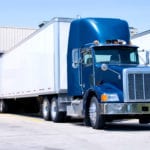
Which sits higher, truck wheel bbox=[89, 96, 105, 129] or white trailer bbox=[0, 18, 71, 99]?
white trailer bbox=[0, 18, 71, 99]

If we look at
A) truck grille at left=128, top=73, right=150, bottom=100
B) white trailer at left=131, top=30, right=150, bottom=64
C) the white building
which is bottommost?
truck grille at left=128, top=73, right=150, bottom=100

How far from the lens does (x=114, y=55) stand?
16.4 m

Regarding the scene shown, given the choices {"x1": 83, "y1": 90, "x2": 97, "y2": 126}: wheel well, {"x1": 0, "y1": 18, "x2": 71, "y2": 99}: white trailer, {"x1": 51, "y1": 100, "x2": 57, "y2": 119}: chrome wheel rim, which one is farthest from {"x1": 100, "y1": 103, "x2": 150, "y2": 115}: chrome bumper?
{"x1": 51, "y1": 100, "x2": 57, "y2": 119}: chrome wheel rim

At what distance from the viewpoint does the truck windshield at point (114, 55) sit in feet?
53.5

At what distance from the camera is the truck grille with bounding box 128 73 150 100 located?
15336mm

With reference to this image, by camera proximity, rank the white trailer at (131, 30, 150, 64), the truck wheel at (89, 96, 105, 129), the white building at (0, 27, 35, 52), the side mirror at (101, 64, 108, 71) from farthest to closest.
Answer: the white building at (0, 27, 35, 52) → the white trailer at (131, 30, 150, 64) → the side mirror at (101, 64, 108, 71) → the truck wheel at (89, 96, 105, 129)

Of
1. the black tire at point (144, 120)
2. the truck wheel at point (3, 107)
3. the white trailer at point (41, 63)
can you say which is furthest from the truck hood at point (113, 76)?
the truck wheel at point (3, 107)

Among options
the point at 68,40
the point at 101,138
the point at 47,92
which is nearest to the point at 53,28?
the point at 68,40

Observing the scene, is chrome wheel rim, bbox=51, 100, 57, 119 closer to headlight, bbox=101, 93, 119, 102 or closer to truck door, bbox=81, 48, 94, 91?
truck door, bbox=81, 48, 94, 91

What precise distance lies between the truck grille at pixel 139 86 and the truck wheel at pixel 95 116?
1103mm

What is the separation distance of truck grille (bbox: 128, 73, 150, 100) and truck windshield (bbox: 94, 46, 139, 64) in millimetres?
1026

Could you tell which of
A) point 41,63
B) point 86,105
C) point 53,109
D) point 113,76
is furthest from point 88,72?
point 41,63

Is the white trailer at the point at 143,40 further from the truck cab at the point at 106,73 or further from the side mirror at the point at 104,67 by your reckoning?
the side mirror at the point at 104,67

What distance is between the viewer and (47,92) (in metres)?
20.3
